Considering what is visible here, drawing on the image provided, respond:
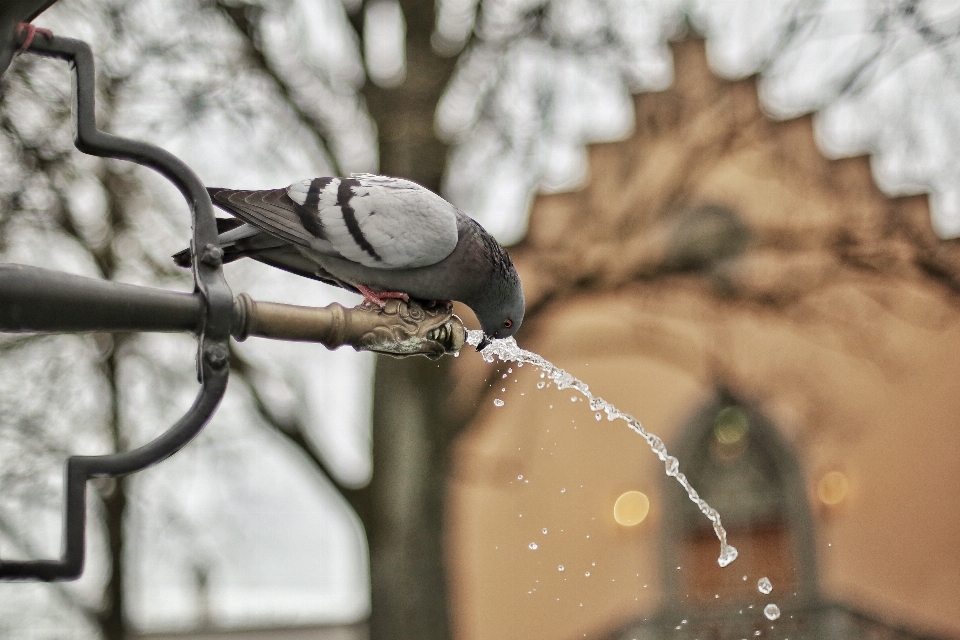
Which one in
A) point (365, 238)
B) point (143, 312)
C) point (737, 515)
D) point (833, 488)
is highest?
point (365, 238)

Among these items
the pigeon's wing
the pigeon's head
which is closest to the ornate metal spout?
the pigeon's wing

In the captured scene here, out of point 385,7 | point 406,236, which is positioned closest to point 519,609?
point 385,7

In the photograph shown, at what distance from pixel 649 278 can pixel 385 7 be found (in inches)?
99.3

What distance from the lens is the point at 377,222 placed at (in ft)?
6.65

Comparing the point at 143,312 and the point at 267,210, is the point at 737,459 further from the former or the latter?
the point at 143,312

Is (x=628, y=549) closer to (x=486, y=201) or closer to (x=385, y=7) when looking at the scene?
(x=486, y=201)

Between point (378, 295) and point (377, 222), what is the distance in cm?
17

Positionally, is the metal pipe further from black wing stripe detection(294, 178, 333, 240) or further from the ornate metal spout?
black wing stripe detection(294, 178, 333, 240)

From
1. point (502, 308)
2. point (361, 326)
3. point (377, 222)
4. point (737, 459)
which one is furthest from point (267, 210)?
point (737, 459)

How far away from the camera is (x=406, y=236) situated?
2057mm

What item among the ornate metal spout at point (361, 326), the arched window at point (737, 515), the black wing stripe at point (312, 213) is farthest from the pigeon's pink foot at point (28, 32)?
the arched window at point (737, 515)

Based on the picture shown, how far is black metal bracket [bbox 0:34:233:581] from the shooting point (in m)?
1.14

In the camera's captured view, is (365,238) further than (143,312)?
Yes

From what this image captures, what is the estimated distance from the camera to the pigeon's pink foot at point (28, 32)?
3.95 ft
